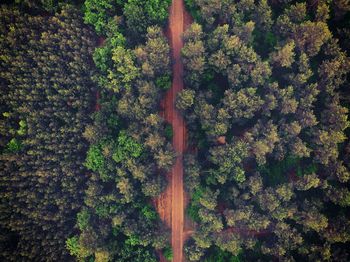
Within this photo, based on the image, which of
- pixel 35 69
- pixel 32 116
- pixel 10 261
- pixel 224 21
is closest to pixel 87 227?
pixel 10 261

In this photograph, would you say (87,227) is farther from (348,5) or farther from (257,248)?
(348,5)

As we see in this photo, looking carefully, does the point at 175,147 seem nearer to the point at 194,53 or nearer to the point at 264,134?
the point at 264,134

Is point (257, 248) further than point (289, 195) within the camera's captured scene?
Yes

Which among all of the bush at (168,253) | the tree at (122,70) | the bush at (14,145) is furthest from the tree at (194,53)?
the bush at (14,145)

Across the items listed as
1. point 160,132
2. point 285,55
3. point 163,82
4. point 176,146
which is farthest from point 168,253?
point 285,55

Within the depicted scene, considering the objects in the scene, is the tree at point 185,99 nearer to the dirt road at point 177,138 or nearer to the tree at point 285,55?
the dirt road at point 177,138

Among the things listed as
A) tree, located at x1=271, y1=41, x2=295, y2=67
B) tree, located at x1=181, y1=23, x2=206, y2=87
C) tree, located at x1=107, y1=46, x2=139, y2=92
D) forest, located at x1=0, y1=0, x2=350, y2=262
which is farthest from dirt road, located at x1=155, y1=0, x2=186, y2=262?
tree, located at x1=271, y1=41, x2=295, y2=67
